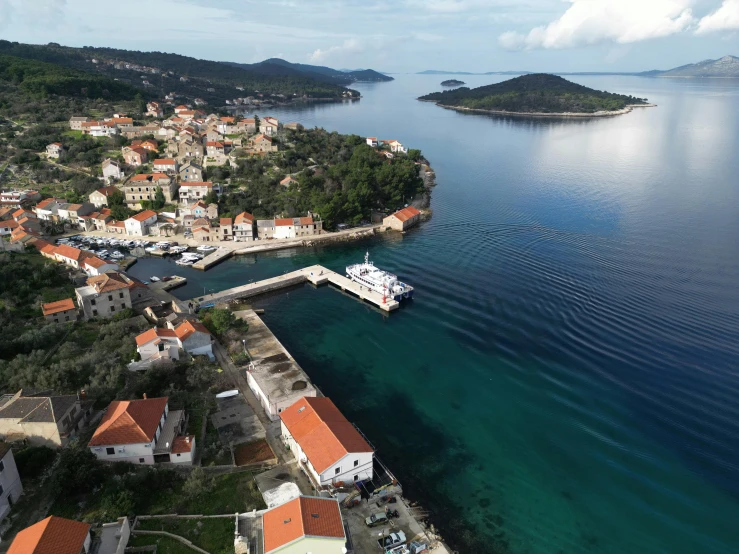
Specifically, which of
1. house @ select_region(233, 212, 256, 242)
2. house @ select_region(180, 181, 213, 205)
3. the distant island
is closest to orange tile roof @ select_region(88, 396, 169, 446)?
house @ select_region(233, 212, 256, 242)

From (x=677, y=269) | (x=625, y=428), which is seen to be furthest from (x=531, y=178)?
(x=625, y=428)

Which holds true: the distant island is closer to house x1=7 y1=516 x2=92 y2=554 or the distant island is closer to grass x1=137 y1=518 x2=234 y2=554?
grass x1=137 y1=518 x2=234 y2=554

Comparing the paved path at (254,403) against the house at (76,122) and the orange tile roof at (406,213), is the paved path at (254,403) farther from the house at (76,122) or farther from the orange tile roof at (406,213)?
the house at (76,122)

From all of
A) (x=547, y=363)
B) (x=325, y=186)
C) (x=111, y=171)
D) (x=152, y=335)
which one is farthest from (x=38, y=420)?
(x=111, y=171)

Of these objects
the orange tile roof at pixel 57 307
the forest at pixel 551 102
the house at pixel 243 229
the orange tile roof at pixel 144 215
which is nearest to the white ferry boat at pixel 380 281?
the house at pixel 243 229

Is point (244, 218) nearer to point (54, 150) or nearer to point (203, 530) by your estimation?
point (203, 530)

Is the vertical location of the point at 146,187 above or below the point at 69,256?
above
